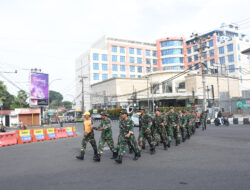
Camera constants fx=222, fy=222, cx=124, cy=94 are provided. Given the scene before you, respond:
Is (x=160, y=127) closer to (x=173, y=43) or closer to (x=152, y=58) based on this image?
(x=152, y=58)

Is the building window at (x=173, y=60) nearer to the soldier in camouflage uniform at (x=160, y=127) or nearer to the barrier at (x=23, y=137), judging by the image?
the barrier at (x=23, y=137)

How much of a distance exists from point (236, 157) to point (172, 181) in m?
3.55

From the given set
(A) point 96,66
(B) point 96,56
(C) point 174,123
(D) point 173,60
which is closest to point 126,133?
(C) point 174,123

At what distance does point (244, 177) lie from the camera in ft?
17.3

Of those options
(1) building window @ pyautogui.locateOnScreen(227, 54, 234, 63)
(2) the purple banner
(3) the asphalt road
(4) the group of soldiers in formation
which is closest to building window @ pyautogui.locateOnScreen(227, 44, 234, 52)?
(1) building window @ pyautogui.locateOnScreen(227, 54, 234, 63)

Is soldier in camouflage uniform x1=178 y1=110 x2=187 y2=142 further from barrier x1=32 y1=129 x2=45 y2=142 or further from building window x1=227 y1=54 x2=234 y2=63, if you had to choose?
building window x1=227 y1=54 x2=234 y2=63

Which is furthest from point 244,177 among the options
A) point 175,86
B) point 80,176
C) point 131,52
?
point 131,52

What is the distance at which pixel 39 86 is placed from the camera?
3400 cm

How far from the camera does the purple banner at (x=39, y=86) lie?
33125mm

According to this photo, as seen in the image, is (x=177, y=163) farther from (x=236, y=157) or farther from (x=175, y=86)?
(x=175, y=86)

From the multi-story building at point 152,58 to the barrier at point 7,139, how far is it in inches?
1962

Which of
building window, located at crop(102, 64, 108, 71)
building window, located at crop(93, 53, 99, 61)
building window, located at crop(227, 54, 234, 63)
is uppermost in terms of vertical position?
building window, located at crop(93, 53, 99, 61)

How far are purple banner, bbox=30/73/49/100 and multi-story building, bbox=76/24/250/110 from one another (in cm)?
2887

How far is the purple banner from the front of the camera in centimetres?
3312
